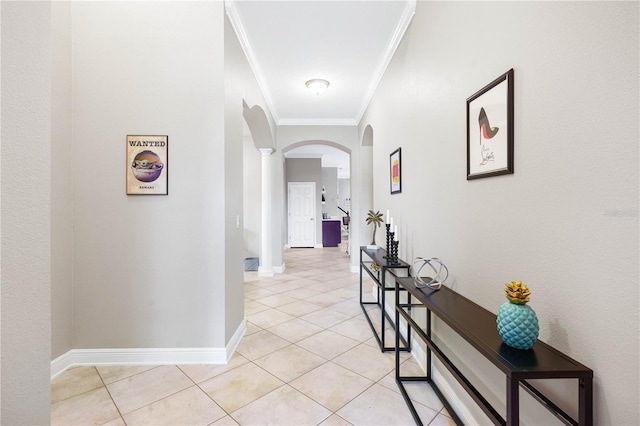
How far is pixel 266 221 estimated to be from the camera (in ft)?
18.2

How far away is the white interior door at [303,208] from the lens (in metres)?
9.61

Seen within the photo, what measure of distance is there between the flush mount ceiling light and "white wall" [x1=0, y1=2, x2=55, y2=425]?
3180 mm

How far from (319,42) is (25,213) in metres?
2.90

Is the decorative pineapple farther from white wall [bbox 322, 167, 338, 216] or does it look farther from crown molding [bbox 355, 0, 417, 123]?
white wall [bbox 322, 167, 338, 216]

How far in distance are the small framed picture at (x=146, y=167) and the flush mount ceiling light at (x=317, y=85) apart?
2.24m

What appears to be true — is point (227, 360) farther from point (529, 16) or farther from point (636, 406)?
point (529, 16)

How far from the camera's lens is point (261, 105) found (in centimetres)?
395

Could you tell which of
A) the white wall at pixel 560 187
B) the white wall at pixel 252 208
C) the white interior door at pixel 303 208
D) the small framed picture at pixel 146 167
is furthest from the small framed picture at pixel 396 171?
the white interior door at pixel 303 208

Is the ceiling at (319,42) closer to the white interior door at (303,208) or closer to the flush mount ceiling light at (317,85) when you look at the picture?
the flush mount ceiling light at (317,85)

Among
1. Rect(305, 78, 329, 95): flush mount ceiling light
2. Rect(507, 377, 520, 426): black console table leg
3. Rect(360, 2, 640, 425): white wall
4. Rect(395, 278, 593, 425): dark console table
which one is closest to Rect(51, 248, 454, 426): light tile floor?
Rect(360, 2, 640, 425): white wall

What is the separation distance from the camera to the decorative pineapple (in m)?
0.98

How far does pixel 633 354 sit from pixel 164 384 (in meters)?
2.49

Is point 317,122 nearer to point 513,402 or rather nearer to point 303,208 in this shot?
point 303,208

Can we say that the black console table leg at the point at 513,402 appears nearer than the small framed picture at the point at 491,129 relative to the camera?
Yes
